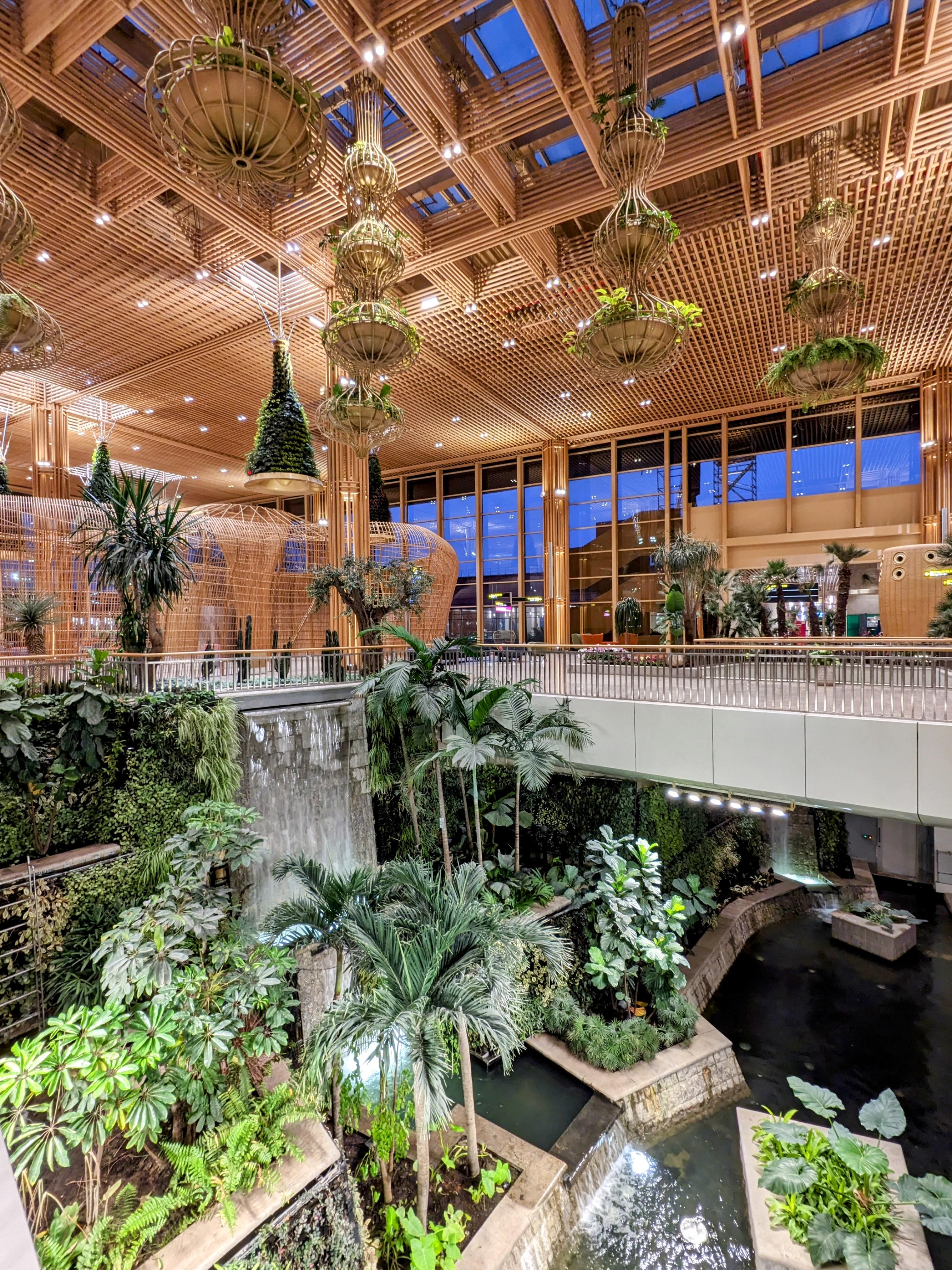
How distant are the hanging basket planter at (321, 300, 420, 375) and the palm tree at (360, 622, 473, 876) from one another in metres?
3.11

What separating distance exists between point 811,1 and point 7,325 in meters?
7.83

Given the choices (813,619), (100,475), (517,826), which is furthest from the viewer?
(813,619)

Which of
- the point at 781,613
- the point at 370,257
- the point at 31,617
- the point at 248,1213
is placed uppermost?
the point at 370,257

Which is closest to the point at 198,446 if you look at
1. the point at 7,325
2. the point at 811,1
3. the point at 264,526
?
the point at 264,526

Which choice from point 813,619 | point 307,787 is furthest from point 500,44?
point 813,619

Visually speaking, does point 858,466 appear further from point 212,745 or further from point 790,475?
point 212,745

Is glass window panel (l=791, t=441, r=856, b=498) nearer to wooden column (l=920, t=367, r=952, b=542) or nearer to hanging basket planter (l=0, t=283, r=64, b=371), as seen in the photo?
wooden column (l=920, t=367, r=952, b=542)

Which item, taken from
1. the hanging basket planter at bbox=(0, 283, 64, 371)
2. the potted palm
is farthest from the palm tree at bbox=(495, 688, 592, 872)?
the potted palm

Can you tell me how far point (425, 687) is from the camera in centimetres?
709

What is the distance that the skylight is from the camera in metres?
6.18

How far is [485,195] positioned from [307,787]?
836 cm

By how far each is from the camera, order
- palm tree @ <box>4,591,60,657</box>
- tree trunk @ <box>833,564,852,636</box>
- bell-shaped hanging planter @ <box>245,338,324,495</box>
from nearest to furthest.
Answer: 1. palm tree @ <box>4,591,60,657</box>
2. bell-shaped hanging planter @ <box>245,338,324,495</box>
3. tree trunk @ <box>833,564,852,636</box>

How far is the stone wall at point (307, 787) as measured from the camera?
21.1 ft

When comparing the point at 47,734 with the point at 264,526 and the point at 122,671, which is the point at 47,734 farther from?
the point at 264,526
